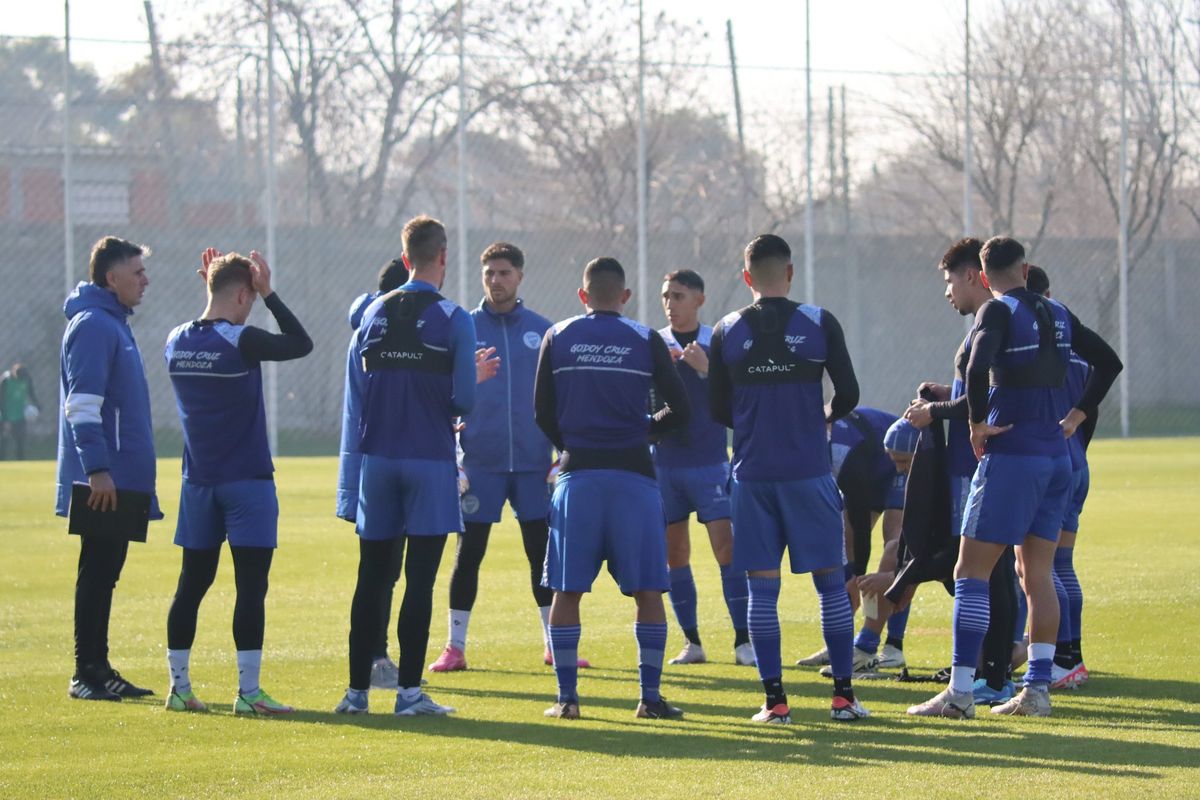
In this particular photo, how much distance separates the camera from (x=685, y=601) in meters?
9.35

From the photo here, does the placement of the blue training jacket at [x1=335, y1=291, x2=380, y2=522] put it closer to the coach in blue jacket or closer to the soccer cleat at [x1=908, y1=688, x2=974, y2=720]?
the coach in blue jacket

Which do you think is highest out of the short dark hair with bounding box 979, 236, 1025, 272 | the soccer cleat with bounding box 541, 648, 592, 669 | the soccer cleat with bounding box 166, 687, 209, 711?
the short dark hair with bounding box 979, 236, 1025, 272

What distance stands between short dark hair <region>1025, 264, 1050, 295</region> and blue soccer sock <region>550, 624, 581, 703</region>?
9.28 ft

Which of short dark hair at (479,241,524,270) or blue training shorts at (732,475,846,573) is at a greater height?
short dark hair at (479,241,524,270)

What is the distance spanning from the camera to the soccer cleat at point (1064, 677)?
8.21m

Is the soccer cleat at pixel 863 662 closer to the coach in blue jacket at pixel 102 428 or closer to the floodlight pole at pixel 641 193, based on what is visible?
the coach in blue jacket at pixel 102 428

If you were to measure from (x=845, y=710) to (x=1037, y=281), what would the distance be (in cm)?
248

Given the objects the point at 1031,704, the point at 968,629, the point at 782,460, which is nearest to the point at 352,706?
the point at 782,460

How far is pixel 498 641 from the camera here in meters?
10.0

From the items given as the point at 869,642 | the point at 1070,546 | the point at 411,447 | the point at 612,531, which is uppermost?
the point at 411,447

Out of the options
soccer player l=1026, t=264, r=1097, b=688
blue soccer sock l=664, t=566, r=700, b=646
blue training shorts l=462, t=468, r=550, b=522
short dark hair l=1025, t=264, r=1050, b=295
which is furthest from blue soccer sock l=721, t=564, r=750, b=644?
short dark hair l=1025, t=264, r=1050, b=295

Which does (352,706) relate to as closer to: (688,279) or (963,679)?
(963,679)

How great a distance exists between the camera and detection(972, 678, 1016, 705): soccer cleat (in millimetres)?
7918

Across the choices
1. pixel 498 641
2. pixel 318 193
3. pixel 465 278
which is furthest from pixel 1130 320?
pixel 498 641
